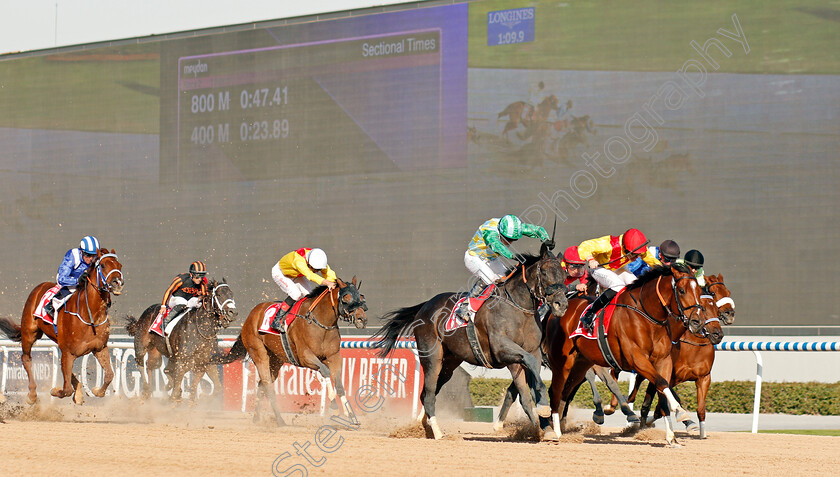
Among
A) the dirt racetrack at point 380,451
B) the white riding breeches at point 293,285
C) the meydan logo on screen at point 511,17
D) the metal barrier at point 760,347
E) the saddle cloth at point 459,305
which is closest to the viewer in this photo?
the dirt racetrack at point 380,451

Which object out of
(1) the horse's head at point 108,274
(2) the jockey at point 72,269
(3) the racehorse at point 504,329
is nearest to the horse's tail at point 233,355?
(1) the horse's head at point 108,274

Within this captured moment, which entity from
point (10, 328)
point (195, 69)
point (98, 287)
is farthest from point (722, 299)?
point (195, 69)

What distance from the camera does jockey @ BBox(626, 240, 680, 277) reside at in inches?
311

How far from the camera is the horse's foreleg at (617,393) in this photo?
8.47 m

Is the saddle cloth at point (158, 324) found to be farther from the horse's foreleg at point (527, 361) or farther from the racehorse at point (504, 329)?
the horse's foreleg at point (527, 361)

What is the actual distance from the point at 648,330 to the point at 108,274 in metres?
4.91

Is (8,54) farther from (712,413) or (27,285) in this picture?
(712,413)

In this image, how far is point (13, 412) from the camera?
10031 millimetres

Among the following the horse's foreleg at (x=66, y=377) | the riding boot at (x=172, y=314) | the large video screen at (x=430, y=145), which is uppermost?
the large video screen at (x=430, y=145)

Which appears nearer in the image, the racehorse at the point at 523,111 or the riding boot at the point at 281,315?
the riding boot at the point at 281,315

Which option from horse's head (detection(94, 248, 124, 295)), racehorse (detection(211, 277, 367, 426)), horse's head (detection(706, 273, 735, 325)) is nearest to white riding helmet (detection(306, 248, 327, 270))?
racehorse (detection(211, 277, 367, 426))

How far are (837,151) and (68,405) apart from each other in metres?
12.4

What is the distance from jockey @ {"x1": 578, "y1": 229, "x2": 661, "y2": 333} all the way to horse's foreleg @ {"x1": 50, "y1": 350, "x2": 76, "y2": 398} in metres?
4.71

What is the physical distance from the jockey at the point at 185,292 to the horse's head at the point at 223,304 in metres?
0.50
